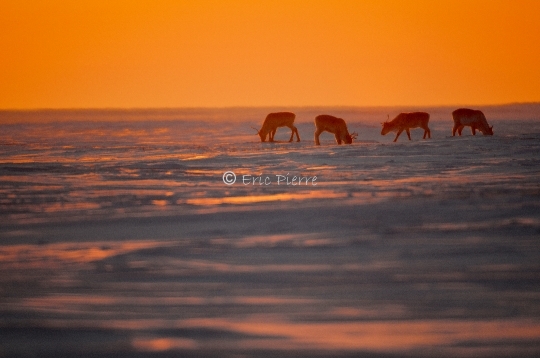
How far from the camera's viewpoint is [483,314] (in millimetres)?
5219

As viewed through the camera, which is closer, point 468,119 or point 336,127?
point 336,127

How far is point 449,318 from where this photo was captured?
16.9ft

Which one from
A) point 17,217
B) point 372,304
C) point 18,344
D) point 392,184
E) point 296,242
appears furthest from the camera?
point 392,184

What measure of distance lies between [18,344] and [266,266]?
2487 millimetres

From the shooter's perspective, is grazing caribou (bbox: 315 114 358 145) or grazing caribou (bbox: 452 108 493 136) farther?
grazing caribou (bbox: 452 108 493 136)

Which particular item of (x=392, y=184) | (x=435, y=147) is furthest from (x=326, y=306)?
(x=435, y=147)

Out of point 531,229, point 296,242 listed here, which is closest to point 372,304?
point 296,242

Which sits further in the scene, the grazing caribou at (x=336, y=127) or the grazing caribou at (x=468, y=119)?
the grazing caribou at (x=468, y=119)

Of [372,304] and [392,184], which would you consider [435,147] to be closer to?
[392,184]

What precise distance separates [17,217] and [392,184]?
587cm

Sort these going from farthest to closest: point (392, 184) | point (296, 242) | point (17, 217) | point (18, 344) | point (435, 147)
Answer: point (435, 147) → point (392, 184) → point (17, 217) → point (296, 242) → point (18, 344)

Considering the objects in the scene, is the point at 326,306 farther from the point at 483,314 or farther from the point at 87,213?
the point at 87,213

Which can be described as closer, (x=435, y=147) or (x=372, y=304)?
(x=372, y=304)

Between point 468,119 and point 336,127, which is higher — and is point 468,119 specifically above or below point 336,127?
above
